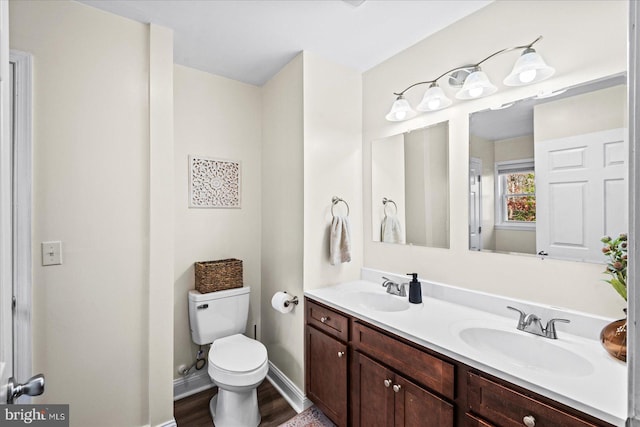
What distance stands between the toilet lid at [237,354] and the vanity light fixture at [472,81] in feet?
5.95

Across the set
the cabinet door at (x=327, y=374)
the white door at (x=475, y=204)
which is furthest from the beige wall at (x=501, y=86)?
the cabinet door at (x=327, y=374)

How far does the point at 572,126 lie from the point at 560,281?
2.31ft

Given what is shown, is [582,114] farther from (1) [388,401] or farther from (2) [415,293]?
(1) [388,401]

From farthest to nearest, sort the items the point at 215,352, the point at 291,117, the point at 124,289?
the point at 291,117 < the point at 215,352 < the point at 124,289

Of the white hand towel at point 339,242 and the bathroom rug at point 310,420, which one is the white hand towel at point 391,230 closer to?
the white hand towel at point 339,242

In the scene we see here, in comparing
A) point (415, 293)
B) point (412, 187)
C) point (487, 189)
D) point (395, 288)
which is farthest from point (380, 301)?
point (487, 189)

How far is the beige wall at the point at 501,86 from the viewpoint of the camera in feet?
4.14

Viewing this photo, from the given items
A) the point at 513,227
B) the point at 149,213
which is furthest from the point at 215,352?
the point at 513,227

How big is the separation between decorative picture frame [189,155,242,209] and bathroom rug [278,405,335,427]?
5.25ft

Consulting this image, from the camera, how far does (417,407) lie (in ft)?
4.25

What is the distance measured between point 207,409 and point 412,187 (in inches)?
83.0

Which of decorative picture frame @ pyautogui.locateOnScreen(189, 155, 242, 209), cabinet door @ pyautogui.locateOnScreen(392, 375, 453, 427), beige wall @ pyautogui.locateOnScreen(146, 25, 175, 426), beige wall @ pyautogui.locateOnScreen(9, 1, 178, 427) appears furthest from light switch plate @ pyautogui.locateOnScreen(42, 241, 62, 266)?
cabinet door @ pyautogui.locateOnScreen(392, 375, 453, 427)

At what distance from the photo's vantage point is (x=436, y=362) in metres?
1.22

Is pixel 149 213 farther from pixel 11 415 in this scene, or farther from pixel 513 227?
pixel 513 227
